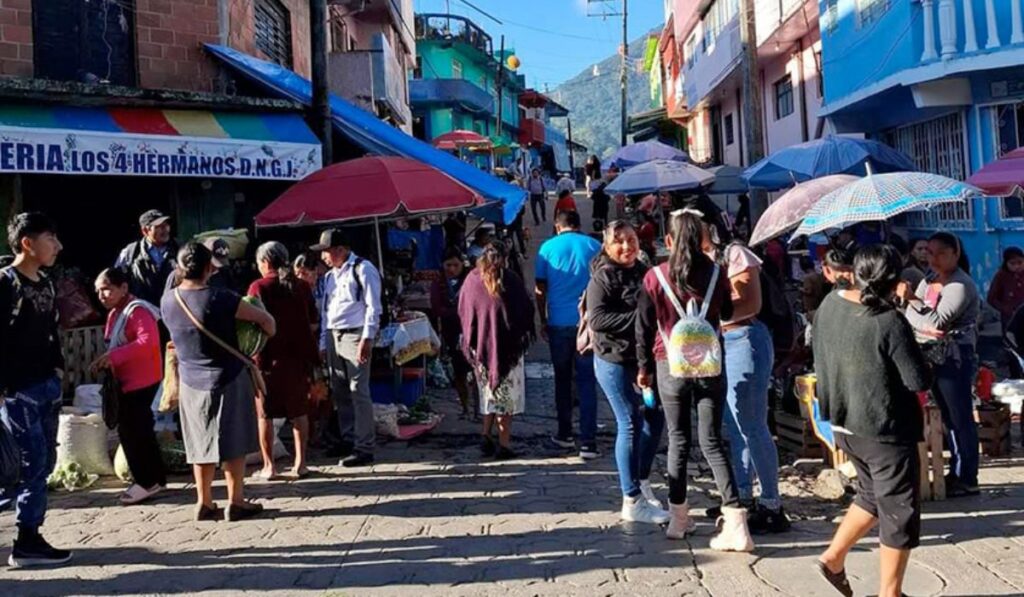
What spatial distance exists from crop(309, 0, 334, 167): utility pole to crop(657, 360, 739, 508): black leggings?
19.5ft

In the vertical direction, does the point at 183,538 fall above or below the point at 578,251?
below

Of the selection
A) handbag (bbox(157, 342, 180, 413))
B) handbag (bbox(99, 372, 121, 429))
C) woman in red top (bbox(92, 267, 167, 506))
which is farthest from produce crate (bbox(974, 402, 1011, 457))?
handbag (bbox(99, 372, 121, 429))

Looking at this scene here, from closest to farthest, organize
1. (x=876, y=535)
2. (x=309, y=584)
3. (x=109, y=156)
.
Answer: (x=309, y=584), (x=876, y=535), (x=109, y=156)

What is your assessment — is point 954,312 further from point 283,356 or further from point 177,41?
point 177,41

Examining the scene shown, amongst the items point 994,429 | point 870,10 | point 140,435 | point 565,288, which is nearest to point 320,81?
point 565,288

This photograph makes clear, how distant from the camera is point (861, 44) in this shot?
14898mm

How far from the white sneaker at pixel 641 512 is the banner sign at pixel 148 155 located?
18.4 feet

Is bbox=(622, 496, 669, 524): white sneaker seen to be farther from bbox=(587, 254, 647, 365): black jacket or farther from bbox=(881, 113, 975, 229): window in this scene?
bbox=(881, 113, 975, 229): window

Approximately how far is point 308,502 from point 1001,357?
784 centimetres

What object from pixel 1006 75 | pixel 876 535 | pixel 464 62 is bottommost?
pixel 876 535

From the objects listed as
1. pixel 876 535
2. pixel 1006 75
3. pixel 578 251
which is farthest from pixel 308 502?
pixel 1006 75

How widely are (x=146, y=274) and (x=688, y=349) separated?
4.69 m

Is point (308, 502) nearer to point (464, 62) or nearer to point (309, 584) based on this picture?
point (309, 584)

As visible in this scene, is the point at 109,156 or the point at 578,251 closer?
the point at 578,251
